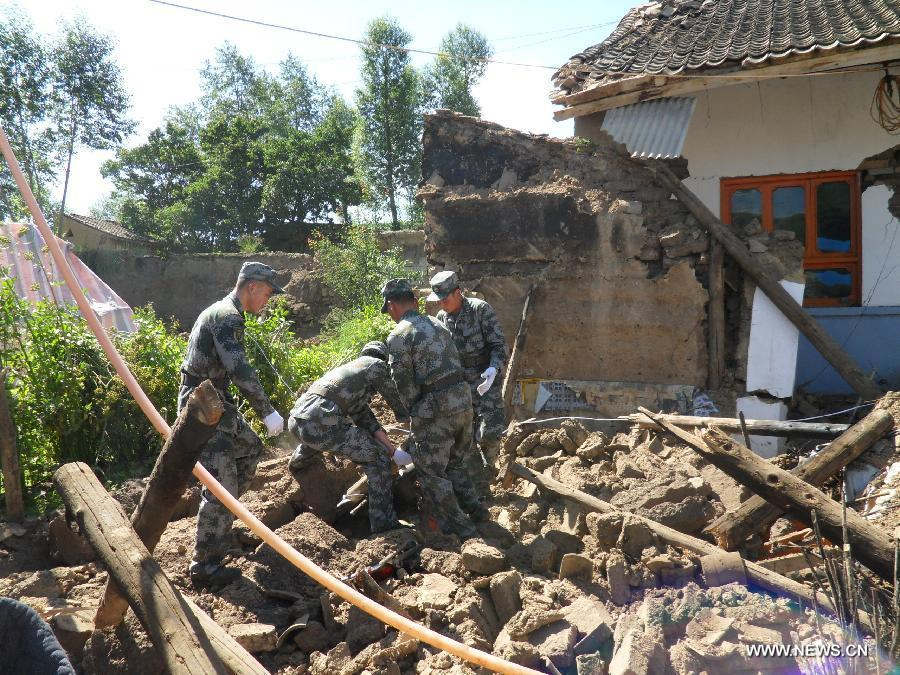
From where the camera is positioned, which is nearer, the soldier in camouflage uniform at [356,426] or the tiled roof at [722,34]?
the soldier in camouflage uniform at [356,426]

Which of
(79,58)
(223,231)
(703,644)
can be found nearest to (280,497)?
(703,644)

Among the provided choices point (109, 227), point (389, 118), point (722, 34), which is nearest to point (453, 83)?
point (389, 118)

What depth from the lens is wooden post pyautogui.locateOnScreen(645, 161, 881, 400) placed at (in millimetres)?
6521

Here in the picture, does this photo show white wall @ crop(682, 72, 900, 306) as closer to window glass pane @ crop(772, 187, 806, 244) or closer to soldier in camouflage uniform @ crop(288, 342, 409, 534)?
window glass pane @ crop(772, 187, 806, 244)

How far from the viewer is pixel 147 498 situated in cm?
317

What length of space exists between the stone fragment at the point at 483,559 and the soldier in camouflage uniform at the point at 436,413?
70cm

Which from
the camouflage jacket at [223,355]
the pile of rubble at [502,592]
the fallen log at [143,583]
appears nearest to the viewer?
the fallen log at [143,583]

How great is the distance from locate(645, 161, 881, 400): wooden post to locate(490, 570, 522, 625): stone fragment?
4344 millimetres

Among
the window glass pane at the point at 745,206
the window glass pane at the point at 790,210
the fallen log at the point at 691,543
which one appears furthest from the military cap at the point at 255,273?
the window glass pane at the point at 790,210

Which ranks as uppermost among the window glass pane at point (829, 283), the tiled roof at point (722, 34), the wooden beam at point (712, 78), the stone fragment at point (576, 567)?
the tiled roof at point (722, 34)

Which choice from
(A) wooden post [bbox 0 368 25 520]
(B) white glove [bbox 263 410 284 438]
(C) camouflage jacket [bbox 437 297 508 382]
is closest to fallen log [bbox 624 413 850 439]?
(C) camouflage jacket [bbox 437 297 508 382]

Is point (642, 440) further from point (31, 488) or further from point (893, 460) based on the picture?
point (31, 488)

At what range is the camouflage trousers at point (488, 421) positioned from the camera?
20.0 feet

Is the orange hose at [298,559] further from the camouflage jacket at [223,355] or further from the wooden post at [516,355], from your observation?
the wooden post at [516,355]
